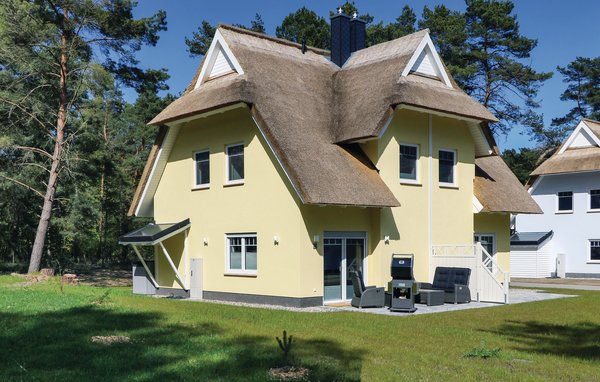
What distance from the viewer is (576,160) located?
38.1 meters

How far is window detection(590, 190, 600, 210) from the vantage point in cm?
3794

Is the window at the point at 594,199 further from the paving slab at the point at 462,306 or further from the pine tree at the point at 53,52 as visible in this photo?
the pine tree at the point at 53,52

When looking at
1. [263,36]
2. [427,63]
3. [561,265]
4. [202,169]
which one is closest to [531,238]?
[561,265]

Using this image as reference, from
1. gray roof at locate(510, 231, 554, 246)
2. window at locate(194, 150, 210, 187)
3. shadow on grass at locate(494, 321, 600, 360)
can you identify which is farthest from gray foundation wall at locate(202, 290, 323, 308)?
gray roof at locate(510, 231, 554, 246)

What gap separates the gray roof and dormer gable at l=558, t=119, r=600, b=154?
5.25 metres

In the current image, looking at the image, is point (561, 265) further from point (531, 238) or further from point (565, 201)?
point (565, 201)

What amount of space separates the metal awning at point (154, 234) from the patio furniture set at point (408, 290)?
6668 mm

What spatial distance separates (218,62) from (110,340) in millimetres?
13293

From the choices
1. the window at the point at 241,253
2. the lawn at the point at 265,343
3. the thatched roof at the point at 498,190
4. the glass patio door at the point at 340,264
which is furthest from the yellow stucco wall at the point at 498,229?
the window at the point at 241,253

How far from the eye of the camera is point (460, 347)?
1179 cm

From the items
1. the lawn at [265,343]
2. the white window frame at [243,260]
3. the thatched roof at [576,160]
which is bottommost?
the lawn at [265,343]

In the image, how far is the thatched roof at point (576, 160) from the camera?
1463 inches

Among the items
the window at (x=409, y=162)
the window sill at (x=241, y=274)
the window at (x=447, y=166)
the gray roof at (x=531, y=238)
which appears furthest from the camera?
the gray roof at (x=531, y=238)

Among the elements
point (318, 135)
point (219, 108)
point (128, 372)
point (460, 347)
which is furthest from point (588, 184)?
point (128, 372)
